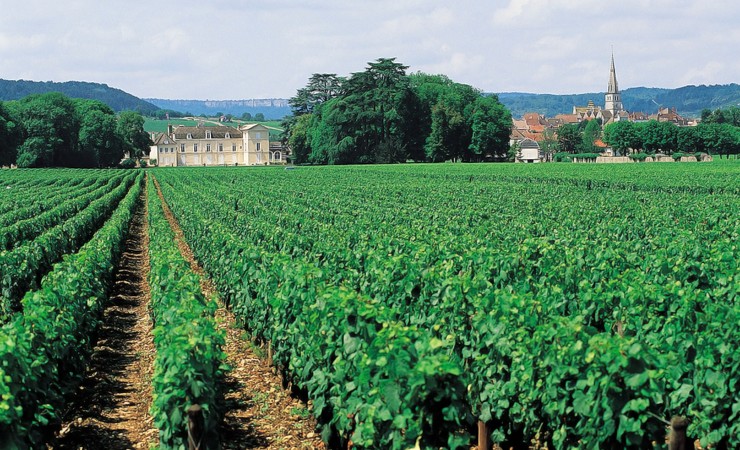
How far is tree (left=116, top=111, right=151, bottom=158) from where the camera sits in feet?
410

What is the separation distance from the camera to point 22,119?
104062 millimetres

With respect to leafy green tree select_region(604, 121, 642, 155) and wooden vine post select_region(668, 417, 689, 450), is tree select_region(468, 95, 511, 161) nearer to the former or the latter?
leafy green tree select_region(604, 121, 642, 155)

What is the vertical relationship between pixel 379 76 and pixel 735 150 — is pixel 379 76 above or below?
above

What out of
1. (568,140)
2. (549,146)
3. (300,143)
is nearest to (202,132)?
(300,143)

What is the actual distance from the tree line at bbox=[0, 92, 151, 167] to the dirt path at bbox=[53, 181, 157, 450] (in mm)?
93148

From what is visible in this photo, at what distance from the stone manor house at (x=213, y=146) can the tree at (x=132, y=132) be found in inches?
628

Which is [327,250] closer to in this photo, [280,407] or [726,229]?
[280,407]

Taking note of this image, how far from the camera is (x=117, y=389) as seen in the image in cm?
1061

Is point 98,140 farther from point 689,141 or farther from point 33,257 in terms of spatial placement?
point 33,257

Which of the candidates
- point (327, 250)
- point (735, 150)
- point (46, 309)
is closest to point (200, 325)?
point (46, 309)

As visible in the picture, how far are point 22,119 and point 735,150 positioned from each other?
377ft

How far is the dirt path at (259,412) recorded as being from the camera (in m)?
Answer: 8.73

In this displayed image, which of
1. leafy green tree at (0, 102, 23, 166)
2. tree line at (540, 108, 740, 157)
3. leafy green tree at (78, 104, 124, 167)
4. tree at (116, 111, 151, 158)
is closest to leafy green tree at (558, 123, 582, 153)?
tree line at (540, 108, 740, 157)

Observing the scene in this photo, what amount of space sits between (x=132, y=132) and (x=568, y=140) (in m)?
90.7
